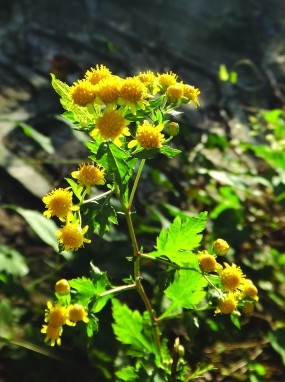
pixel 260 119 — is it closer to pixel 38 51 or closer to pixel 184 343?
pixel 38 51

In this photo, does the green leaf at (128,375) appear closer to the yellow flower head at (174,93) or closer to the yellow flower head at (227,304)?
the yellow flower head at (227,304)

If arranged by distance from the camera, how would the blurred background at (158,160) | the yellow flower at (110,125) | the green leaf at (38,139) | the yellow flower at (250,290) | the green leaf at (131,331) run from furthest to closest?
the green leaf at (38,139) < the blurred background at (158,160) < the green leaf at (131,331) < the yellow flower at (250,290) < the yellow flower at (110,125)

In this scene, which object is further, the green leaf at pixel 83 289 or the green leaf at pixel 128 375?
the green leaf at pixel 128 375

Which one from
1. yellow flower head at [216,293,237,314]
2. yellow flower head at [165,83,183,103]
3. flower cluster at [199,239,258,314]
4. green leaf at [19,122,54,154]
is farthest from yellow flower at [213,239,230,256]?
green leaf at [19,122,54,154]

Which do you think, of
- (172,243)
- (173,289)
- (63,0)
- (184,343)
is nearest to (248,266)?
(184,343)

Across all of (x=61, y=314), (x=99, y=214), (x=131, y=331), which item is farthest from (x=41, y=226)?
A: (x=99, y=214)

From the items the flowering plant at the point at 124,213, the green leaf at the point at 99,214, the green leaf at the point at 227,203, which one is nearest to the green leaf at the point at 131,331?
the flowering plant at the point at 124,213

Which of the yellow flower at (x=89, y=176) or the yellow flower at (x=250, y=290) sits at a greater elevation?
the yellow flower at (x=89, y=176)

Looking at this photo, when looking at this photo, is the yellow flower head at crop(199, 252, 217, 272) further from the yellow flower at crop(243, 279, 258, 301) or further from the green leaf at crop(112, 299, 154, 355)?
the green leaf at crop(112, 299, 154, 355)
